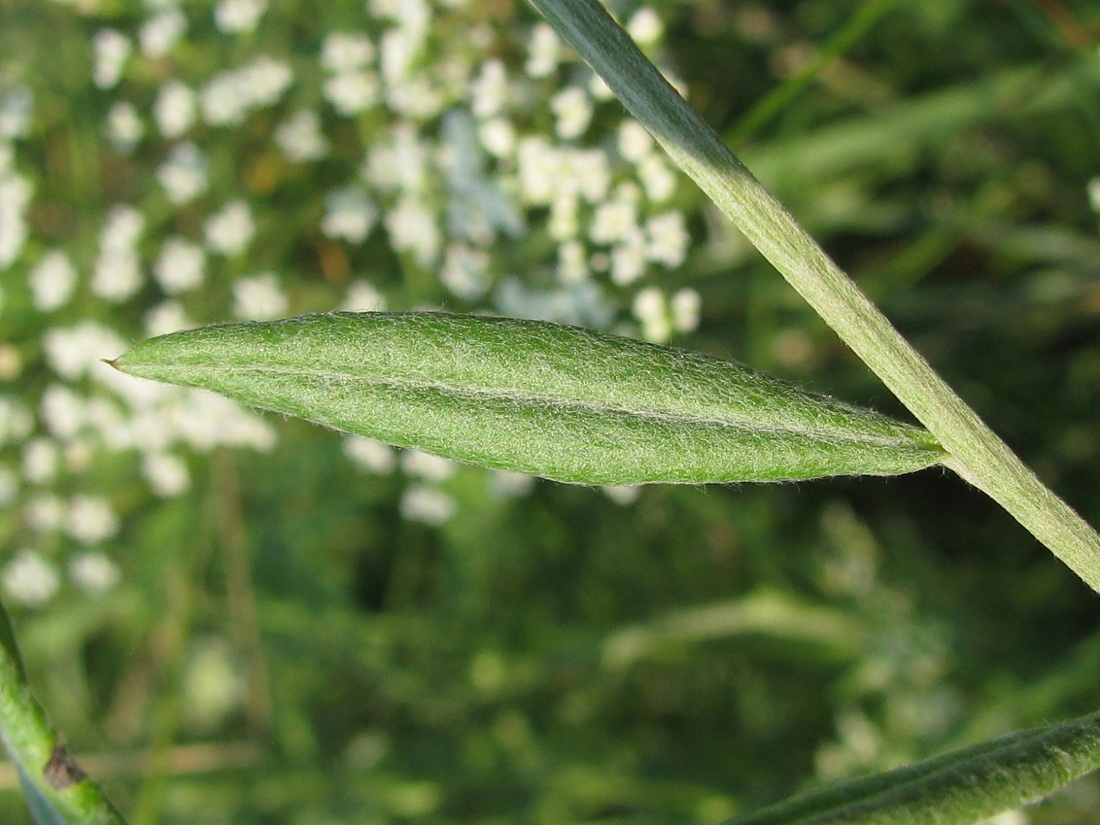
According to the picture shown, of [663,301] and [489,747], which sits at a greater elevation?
[663,301]

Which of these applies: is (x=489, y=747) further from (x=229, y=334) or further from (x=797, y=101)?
(x=229, y=334)

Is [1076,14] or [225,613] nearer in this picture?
[1076,14]

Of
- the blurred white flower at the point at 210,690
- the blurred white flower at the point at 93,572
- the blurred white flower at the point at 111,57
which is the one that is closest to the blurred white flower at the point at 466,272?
the blurred white flower at the point at 111,57

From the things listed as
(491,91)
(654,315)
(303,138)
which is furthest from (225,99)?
(654,315)

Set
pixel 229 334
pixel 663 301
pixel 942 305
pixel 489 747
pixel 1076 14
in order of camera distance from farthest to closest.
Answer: pixel 489 747, pixel 942 305, pixel 1076 14, pixel 663 301, pixel 229 334

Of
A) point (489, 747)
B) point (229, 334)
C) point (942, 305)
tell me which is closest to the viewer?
point (229, 334)

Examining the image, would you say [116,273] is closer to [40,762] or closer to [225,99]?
[225,99]

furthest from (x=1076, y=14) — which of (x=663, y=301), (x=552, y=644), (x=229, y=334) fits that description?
(x=229, y=334)

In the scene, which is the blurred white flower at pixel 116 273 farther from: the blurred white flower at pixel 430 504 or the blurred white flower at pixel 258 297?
the blurred white flower at pixel 430 504
